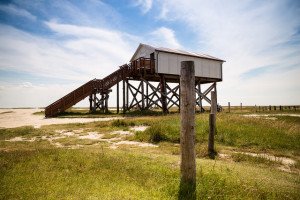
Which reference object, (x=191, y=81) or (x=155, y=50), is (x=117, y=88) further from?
(x=191, y=81)

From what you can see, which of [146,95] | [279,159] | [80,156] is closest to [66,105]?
[146,95]

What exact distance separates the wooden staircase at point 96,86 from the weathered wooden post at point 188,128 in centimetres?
2292

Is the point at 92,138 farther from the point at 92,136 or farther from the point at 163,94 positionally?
the point at 163,94

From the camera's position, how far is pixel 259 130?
1371 cm

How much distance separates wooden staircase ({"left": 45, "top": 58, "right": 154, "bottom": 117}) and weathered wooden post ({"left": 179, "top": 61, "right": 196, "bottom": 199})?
22.9 metres

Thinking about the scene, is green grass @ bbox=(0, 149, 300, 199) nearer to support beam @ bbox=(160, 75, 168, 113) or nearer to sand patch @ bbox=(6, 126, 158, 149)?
sand patch @ bbox=(6, 126, 158, 149)

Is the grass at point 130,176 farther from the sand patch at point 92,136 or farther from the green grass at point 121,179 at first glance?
the sand patch at point 92,136

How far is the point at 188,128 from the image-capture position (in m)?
5.96

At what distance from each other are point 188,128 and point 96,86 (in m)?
25.4

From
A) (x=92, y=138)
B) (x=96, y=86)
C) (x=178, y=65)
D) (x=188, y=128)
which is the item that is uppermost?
(x=178, y=65)

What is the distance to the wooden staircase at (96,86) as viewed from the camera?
1120 inches

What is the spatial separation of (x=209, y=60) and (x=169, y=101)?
8.66m

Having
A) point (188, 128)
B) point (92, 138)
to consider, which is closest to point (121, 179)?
point (188, 128)

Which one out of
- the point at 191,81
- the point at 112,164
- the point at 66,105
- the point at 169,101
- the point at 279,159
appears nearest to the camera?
the point at 191,81
